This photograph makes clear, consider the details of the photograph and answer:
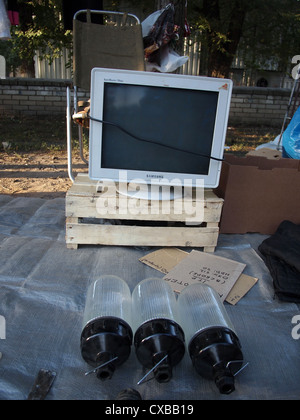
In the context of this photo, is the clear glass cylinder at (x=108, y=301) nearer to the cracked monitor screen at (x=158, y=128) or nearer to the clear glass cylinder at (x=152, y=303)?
the clear glass cylinder at (x=152, y=303)

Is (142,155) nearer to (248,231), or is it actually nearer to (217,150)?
(217,150)

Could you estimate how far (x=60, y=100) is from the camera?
796 centimetres

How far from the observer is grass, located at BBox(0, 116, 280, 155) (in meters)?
5.94

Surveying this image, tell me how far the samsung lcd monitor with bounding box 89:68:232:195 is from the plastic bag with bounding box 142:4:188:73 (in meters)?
1.30

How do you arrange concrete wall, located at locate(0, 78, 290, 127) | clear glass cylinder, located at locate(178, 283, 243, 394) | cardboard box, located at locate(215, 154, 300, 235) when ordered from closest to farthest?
clear glass cylinder, located at locate(178, 283, 243, 394), cardboard box, located at locate(215, 154, 300, 235), concrete wall, located at locate(0, 78, 290, 127)

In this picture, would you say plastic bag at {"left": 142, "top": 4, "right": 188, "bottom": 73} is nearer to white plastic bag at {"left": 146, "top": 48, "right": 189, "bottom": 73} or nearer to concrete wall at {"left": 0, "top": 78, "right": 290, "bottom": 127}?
white plastic bag at {"left": 146, "top": 48, "right": 189, "bottom": 73}

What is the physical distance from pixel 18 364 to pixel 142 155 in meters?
1.30

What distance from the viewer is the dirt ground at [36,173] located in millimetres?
3768

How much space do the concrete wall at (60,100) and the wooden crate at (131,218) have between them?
6268 millimetres

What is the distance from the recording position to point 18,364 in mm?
1284

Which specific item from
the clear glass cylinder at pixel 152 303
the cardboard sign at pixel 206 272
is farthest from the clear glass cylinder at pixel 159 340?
the cardboard sign at pixel 206 272

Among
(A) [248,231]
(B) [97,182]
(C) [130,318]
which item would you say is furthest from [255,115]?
(C) [130,318]

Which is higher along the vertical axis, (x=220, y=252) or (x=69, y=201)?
(x=69, y=201)

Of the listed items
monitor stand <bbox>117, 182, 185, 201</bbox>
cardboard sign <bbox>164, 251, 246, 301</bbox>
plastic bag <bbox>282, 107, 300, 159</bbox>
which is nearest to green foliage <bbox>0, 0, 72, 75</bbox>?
plastic bag <bbox>282, 107, 300, 159</bbox>
